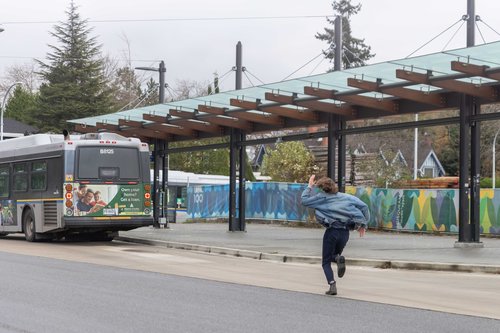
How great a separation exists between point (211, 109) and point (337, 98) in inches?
202

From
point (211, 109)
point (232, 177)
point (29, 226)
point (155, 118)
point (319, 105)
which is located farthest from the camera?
point (232, 177)

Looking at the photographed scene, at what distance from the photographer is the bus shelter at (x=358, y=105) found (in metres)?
19.1

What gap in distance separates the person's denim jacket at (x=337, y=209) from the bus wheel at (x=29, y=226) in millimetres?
14525

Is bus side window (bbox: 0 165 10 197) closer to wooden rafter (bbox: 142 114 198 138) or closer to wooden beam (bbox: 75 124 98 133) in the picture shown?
wooden rafter (bbox: 142 114 198 138)

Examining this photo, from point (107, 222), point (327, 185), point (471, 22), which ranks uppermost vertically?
point (471, 22)

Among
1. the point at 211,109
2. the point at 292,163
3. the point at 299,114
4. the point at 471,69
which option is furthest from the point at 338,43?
the point at 292,163

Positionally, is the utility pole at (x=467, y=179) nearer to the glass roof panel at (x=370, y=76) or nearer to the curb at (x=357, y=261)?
the glass roof panel at (x=370, y=76)

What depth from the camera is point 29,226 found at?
81.6ft

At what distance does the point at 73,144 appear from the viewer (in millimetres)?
23125

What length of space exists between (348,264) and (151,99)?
64.8 meters

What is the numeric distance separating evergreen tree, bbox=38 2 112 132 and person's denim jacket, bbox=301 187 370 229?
54.6 metres

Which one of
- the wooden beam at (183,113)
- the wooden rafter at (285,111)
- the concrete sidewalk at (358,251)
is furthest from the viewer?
the wooden beam at (183,113)

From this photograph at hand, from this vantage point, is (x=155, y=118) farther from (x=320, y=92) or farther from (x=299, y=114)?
(x=320, y=92)

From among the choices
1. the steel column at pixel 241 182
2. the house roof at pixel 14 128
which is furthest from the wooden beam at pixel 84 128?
the house roof at pixel 14 128
